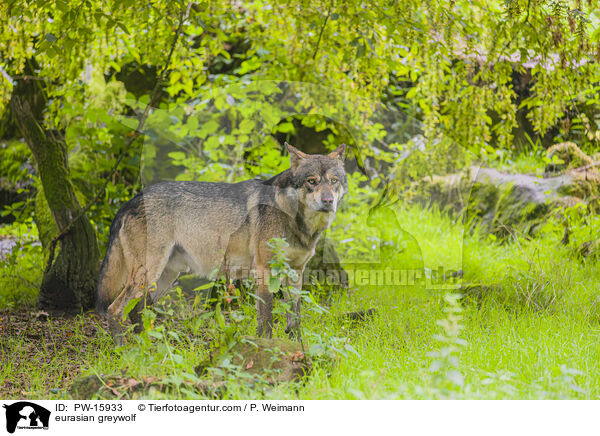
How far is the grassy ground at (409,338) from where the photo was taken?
3098 mm

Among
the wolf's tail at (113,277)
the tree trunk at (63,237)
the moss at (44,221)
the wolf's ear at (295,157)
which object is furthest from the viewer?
the moss at (44,221)

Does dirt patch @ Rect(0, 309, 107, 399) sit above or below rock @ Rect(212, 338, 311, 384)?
below

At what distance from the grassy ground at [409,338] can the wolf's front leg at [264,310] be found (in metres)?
0.17

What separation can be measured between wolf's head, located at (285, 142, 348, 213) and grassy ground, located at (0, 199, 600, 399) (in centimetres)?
77

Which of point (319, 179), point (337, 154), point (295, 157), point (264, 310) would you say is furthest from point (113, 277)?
point (337, 154)

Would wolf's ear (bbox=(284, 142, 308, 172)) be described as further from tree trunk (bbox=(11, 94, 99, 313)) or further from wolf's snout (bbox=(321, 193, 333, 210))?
tree trunk (bbox=(11, 94, 99, 313))

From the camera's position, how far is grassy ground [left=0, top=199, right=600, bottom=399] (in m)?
3.10

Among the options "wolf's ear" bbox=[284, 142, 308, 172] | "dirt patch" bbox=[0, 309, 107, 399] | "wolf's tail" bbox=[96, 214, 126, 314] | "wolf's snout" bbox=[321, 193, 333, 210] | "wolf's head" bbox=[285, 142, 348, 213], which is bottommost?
"dirt patch" bbox=[0, 309, 107, 399]
